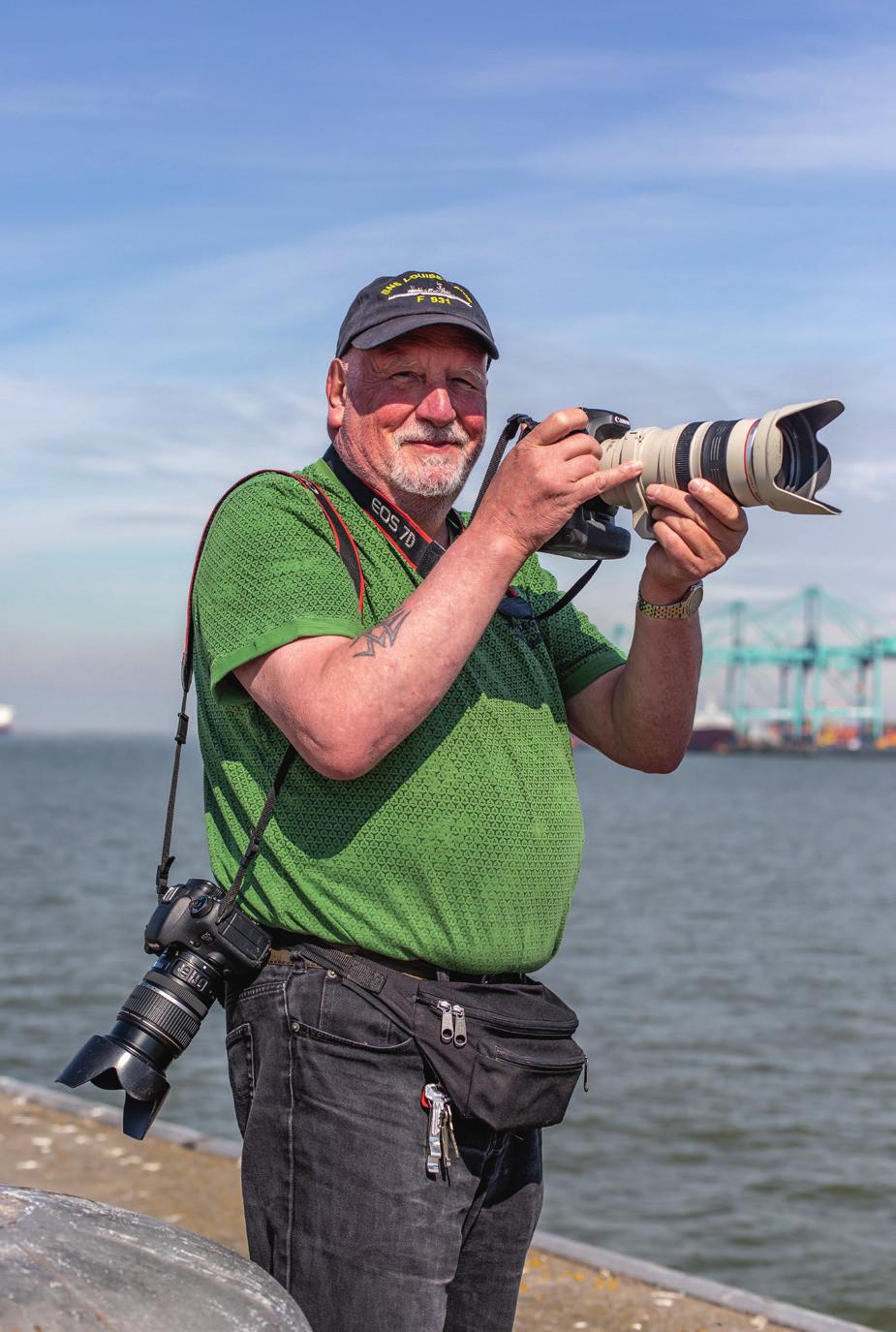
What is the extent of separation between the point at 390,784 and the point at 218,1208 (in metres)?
3.31

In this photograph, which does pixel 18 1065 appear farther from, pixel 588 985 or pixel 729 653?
pixel 729 653

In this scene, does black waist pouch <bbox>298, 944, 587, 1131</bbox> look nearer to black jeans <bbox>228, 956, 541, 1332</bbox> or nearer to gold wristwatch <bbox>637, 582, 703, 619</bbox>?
black jeans <bbox>228, 956, 541, 1332</bbox>

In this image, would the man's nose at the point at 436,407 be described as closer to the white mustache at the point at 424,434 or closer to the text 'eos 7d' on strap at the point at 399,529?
the white mustache at the point at 424,434

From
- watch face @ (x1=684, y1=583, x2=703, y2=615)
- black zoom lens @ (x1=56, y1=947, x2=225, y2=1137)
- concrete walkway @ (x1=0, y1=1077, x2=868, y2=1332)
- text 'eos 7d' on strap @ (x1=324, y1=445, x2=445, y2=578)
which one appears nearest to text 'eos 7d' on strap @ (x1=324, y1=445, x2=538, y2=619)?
text 'eos 7d' on strap @ (x1=324, y1=445, x2=445, y2=578)

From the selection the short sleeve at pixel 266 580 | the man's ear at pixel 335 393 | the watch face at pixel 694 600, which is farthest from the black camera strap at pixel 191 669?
the watch face at pixel 694 600

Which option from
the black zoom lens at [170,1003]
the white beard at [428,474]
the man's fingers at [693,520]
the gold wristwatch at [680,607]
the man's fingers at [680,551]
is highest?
the white beard at [428,474]

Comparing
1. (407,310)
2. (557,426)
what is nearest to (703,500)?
(557,426)

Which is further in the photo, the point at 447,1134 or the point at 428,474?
the point at 428,474

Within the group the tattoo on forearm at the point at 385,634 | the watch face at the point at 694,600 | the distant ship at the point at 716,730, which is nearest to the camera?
the tattoo on forearm at the point at 385,634

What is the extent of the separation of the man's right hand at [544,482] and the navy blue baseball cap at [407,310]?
288 mm

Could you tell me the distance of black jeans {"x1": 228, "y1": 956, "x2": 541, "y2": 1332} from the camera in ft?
6.22

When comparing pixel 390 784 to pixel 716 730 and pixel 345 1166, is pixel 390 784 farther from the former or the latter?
pixel 716 730

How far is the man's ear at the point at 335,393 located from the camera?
2293 millimetres

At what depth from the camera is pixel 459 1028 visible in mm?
1924
